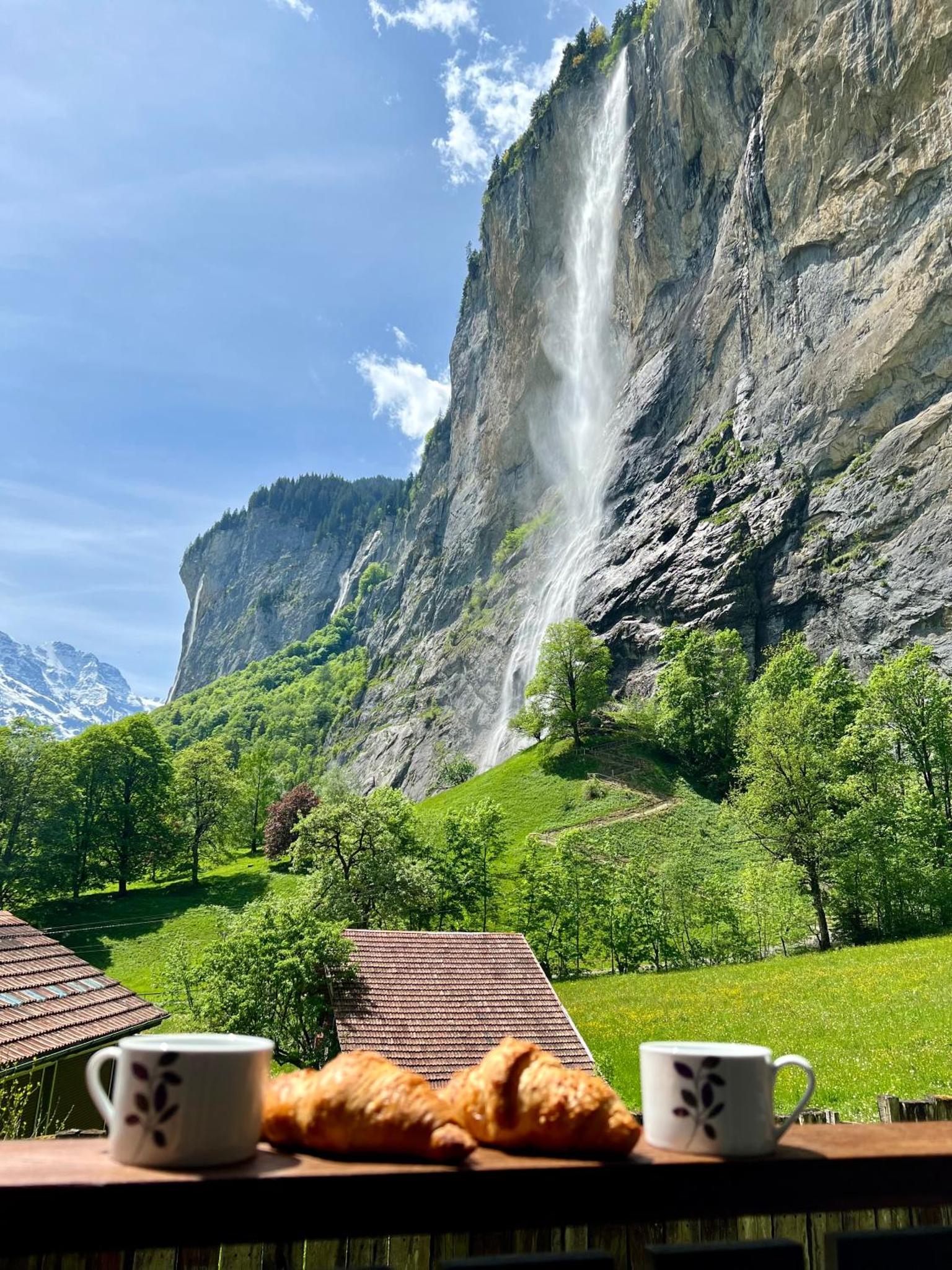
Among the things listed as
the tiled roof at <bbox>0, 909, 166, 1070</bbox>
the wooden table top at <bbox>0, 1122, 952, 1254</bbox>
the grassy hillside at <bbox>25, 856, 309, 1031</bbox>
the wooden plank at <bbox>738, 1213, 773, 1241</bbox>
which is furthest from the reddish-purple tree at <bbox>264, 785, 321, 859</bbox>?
the wooden table top at <bbox>0, 1122, 952, 1254</bbox>

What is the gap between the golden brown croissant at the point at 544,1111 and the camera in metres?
1.84

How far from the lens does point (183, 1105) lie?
67.2 inches

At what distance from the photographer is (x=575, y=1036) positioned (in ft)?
63.1

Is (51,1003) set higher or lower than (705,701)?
lower

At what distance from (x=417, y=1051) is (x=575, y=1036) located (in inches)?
146

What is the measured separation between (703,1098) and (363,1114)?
0.75 m

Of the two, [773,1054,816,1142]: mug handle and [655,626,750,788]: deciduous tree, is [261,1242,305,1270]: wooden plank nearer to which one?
[773,1054,816,1142]: mug handle

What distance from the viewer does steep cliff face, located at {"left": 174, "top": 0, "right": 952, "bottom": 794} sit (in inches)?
2092

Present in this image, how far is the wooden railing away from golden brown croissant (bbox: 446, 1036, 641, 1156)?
0.15 feet

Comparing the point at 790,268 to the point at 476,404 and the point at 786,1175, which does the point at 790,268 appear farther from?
the point at 786,1175

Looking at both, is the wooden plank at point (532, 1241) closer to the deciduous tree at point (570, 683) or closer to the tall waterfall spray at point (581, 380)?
the deciduous tree at point (570, 683)

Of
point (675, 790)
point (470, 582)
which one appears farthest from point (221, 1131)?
point (470, 582)

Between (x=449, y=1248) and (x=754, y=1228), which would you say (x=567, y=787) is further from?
(x=449, y=1248)

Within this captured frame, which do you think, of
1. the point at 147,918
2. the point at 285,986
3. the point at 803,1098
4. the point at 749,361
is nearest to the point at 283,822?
the point at 147,918
